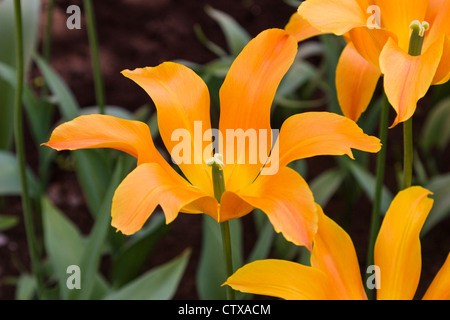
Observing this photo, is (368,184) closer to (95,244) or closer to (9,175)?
(95,244)

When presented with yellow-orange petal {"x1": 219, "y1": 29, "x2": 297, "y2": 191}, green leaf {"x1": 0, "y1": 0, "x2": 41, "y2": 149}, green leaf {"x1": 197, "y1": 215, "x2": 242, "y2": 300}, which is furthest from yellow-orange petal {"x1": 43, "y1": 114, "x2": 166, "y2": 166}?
green leaf {"x1": 0, "y1": 0, "x2": 41, "y2": 149}

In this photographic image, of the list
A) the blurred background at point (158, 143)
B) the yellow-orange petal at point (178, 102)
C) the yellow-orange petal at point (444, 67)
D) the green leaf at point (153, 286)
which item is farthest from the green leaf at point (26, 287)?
the yellow-orange petal at point (444, 67)

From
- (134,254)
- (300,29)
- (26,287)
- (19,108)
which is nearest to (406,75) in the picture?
Answer: (300,29)

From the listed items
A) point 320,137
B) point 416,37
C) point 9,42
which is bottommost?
point 320,137

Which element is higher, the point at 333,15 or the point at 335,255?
the point at 333,15

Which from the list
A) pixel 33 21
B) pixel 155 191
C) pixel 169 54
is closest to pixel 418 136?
pixel 169 54

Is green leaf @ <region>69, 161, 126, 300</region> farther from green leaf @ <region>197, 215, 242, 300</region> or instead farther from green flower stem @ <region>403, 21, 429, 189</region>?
green flower stem @ <region>403, 21, 429, 189</region>

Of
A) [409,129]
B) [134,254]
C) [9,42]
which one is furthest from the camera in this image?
[9,42]

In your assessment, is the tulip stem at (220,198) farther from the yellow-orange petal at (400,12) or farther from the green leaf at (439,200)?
the green leaf at (439,200)
